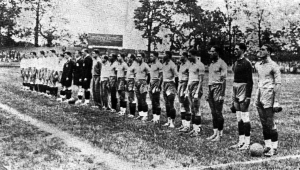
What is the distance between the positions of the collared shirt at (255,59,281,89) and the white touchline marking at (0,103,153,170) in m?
3.31

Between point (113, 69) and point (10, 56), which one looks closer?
point (113, 69)

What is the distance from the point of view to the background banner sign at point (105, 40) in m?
42.7

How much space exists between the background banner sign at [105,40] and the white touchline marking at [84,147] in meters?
29.8

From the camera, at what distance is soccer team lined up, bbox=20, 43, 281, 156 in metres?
8.95

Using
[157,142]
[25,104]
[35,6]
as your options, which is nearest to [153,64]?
[157,142]

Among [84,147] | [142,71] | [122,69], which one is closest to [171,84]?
[142,71]

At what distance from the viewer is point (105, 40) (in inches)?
1719

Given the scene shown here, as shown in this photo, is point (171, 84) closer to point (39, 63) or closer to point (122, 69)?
point (122, 69)

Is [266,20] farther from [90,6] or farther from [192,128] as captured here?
[192,128]

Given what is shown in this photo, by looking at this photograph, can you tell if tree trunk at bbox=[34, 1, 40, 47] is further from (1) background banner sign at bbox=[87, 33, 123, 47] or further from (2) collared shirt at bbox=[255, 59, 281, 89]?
(2) collared shirt at bbox=[255, 59, 281, 89]

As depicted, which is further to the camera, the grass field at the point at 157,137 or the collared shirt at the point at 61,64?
the collared shirt at the point at 61,64

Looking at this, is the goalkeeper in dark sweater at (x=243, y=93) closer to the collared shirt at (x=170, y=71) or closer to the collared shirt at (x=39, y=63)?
the collared shirt at (x=170, y=71)

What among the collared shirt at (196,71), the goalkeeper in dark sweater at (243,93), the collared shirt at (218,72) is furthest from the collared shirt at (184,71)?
the goalkeeper in dark sweater at (243,93)

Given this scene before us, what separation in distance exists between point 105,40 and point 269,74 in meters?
35.9
